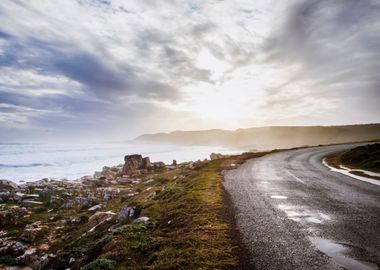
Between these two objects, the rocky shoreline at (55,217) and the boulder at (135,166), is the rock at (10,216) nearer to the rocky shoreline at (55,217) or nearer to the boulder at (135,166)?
the rocky shoreline at (55,217)

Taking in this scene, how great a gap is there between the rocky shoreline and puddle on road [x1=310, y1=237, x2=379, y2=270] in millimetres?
6615

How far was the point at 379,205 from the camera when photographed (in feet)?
34.4

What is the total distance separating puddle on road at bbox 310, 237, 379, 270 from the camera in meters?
5.55

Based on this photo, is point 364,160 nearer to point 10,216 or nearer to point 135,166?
point 10,216

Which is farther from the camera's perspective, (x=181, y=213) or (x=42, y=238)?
(x=42, y=238)

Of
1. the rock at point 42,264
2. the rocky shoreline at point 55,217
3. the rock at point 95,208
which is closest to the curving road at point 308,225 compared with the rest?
the rocky shoreline at point 55,217

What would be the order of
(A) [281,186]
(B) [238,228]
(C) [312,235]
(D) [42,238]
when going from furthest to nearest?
1. (D) [42,238]
2. (A) [281,186]
3. (B) [238,228]
4. (C) [312,235]

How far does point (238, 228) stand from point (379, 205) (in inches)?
267

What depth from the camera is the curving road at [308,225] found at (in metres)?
5.89

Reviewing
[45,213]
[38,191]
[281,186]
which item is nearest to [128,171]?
[38,191]

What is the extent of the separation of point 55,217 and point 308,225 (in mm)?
20026

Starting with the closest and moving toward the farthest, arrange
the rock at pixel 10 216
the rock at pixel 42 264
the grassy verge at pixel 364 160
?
the rock at pixel 42 264
the rock at pixel 10 216
the grassy verge at pixel 364 160

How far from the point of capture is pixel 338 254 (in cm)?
614

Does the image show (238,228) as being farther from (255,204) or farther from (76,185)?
(76,185)
